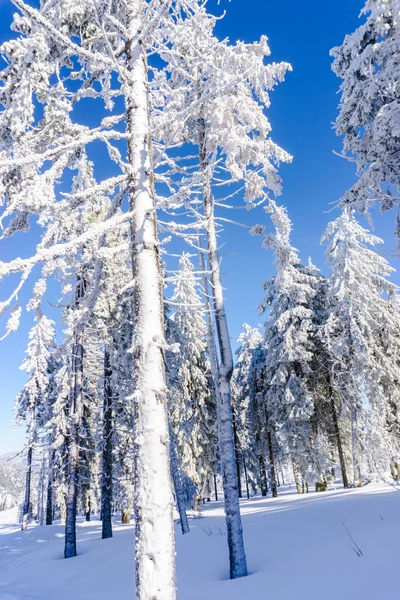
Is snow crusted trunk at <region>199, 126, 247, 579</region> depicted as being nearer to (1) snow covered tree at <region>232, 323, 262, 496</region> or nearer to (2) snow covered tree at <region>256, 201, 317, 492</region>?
(2) snow covered tree at <region>256, 201, 317, 492</region>

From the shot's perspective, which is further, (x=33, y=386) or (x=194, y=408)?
(x=33, y=386)

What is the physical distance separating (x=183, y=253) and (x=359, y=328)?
1137 centimetres

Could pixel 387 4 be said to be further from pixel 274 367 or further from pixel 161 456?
pixel 274 367

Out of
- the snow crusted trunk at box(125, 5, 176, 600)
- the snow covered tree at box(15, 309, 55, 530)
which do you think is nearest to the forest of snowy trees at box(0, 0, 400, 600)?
the snow crusted trunk at box(125, 5, 176, 600)

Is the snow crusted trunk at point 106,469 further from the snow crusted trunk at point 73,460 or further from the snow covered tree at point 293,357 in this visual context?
the snow covered tree at point 293,357

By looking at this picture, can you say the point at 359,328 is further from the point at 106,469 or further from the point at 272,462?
the point at 106,469

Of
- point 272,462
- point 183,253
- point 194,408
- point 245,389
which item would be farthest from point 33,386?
point 183,253

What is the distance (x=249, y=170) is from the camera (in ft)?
29.5

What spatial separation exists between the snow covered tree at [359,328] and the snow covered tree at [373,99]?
6670 millimetres

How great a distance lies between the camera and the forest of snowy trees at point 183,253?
3.88 metres

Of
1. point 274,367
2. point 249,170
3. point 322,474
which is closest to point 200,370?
point 274,367

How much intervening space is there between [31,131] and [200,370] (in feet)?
67.9

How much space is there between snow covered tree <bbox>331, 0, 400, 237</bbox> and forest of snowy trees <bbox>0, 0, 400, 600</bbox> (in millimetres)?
42

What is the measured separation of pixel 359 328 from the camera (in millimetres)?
17688
